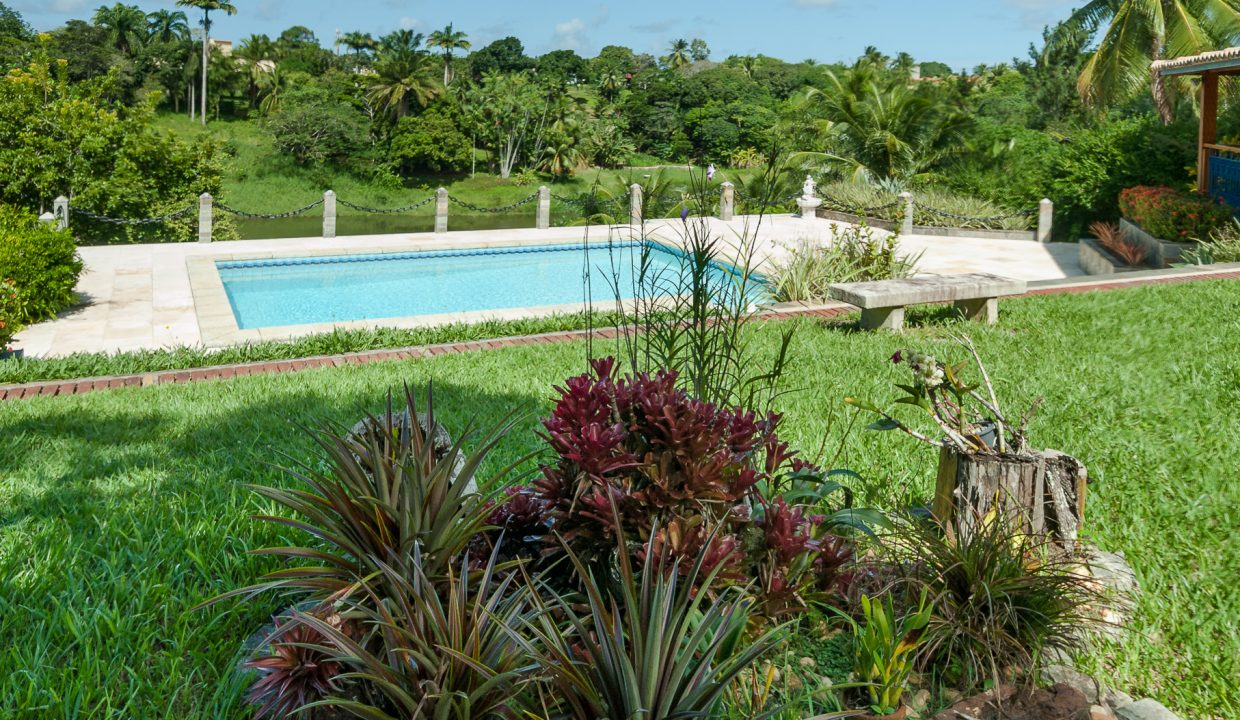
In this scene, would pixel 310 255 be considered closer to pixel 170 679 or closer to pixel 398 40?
pixel 170 679

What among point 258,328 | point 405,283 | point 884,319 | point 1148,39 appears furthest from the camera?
point 1148,39

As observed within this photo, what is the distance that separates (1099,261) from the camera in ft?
44.9

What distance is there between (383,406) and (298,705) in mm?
3416

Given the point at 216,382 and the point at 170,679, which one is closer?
the point at 170,679

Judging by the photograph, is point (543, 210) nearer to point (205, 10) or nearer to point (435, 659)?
point (435, 659)

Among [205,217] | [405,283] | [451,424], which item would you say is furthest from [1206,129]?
[205,217]

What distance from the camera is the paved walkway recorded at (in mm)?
9289

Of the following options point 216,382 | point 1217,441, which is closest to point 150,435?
point 216,382

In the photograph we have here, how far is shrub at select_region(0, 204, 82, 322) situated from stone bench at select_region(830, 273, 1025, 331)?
8019mm

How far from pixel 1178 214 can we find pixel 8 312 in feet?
45.7

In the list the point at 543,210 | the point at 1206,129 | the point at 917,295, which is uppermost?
the point at 1206,129

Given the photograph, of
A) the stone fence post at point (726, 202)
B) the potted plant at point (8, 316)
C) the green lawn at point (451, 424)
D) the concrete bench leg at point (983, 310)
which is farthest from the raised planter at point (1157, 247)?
the potted plant at point (8, 316)

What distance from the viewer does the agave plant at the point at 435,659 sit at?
1.99 metres

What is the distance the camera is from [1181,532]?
3373 mm
